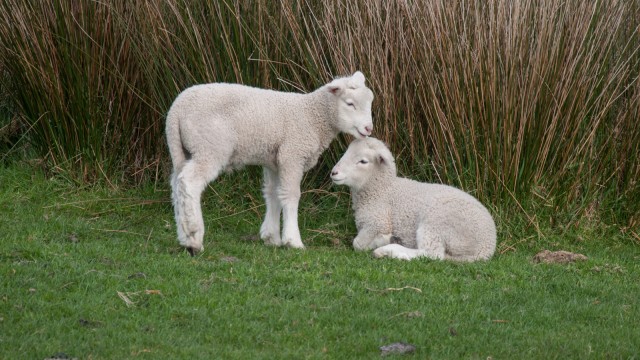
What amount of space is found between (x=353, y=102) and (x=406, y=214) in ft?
2.87

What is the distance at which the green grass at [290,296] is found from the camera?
4656 millimetres

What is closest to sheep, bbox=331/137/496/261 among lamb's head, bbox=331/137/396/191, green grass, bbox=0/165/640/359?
lamb's head, bbox=331/137/396/191

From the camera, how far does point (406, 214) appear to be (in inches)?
270

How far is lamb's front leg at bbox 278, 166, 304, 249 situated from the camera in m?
6.77

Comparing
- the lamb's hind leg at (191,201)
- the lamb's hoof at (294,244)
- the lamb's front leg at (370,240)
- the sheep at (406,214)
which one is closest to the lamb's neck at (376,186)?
the sheep at (406,214)

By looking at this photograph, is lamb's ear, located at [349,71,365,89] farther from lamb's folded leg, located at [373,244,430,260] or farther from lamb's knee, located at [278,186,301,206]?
lamb's folded leg, located at [373,244,430,260]

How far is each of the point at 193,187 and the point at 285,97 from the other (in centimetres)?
107

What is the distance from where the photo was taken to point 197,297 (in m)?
5.23

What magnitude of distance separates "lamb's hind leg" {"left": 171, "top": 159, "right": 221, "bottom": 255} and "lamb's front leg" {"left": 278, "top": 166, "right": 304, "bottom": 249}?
1.86ft

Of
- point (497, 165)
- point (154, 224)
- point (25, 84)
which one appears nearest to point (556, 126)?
point (497, 165)

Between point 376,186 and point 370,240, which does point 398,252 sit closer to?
point 370,240

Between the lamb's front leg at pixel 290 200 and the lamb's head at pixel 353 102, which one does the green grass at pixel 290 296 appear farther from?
the lamb's head at pixel 353 102

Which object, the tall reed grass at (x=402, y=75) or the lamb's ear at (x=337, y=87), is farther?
the tall reed grass at (x=402, y=75)

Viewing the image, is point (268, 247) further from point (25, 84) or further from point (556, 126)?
point (25, 84)
